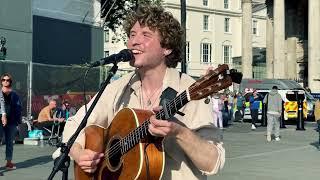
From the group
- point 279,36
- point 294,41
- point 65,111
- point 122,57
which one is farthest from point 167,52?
point 294,41

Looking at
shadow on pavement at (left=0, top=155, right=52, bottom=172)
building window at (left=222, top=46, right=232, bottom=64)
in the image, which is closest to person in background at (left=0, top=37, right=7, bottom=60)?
shadow on pavement at (left=0, top=155, right=52, bottom=172)

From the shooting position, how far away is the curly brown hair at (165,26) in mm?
3744

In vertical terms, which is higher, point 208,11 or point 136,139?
point 208,11

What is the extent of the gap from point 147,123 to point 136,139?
133 millimetres

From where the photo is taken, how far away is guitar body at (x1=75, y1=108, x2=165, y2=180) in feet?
11.0

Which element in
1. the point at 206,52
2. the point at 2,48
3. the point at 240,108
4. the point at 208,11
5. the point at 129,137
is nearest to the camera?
the point at 129,137

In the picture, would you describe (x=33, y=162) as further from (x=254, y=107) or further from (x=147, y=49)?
(x=254, y=107)

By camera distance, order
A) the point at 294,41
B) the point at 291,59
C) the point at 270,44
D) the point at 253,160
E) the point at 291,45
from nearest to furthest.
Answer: the point at 253,160 < the point at 270,44 < the point at 291,59 < the point at 291,45 < the point at 294,41

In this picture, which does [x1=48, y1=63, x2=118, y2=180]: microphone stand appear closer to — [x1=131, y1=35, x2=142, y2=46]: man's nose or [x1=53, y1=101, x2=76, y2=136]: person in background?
[x1=131, y1=35, x2=142, y2=46]: man's nose

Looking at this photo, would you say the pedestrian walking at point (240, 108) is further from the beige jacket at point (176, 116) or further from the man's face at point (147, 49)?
the man's face at point (147, 49)

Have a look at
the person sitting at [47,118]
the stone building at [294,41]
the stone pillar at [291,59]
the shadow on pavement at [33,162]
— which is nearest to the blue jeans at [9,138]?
the shadow on pavement at [33,162]

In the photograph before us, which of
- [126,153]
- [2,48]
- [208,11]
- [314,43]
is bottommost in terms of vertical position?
[126,153]

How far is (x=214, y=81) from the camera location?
3.16 m

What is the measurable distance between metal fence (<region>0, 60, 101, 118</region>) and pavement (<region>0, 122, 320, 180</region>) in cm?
176
